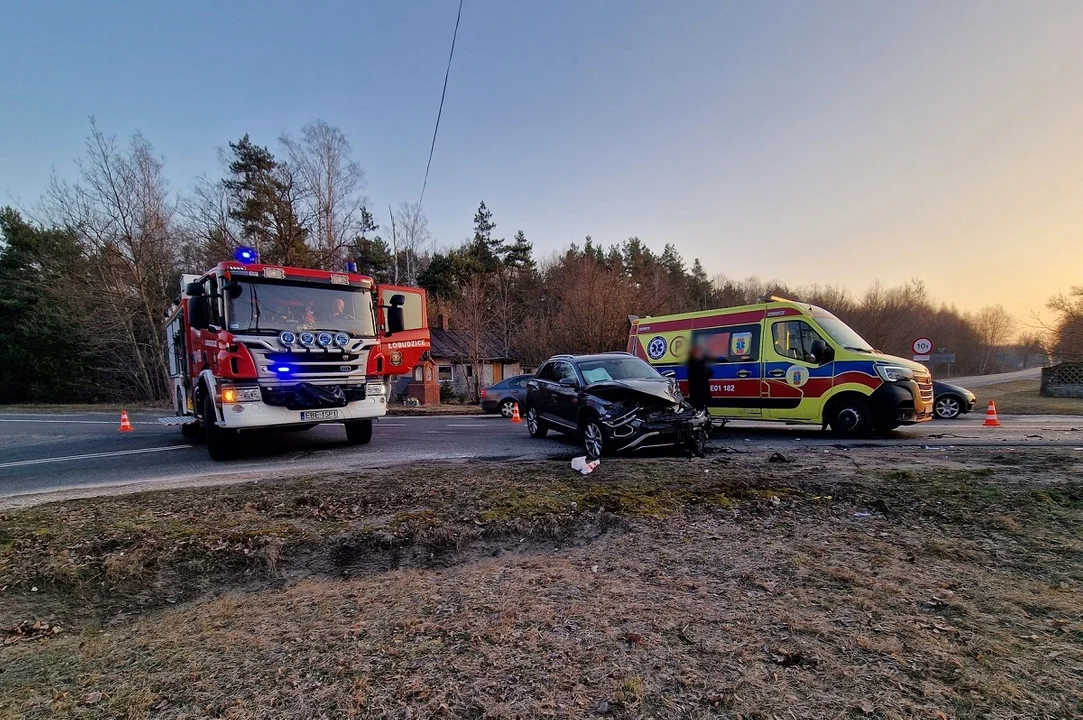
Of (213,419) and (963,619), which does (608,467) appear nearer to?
(963,619)

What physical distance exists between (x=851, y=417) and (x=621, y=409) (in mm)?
4932

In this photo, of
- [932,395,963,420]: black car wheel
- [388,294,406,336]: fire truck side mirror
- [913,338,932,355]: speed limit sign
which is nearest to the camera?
[388,294,406,336]: fire truck side mirror

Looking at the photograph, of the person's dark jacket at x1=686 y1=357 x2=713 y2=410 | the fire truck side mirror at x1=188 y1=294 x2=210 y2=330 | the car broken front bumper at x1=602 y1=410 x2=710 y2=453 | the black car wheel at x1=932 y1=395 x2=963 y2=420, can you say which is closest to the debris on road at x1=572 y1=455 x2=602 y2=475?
the car broken front bumper at x1=602 y1=410 x2=710 y2=453

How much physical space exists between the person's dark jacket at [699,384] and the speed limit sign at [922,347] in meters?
13.4

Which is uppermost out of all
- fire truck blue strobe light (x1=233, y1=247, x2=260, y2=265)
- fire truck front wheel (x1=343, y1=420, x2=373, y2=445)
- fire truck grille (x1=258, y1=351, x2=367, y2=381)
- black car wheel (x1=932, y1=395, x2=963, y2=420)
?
fire truck blue strobe light (x1=233, y1=247, x2=260, y2=265)

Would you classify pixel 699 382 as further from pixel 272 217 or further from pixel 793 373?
pixel 272 217

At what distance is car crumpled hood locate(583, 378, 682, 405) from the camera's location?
7812 millimetres

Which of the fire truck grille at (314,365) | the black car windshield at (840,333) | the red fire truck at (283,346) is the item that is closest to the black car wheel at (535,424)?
the red fire truck at (283,346)

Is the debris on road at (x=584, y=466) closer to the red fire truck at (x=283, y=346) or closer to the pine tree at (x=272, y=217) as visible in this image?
the red fire truck at (x=283, y=346)

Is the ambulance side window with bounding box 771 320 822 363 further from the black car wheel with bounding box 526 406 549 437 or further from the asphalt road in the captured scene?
the black car wheel with bounding box 526 406 549 437

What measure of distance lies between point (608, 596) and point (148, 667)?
2395 millimetres

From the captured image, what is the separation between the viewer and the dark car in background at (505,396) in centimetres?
1716

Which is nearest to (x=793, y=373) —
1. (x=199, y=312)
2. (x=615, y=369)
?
(x=615, y=369)

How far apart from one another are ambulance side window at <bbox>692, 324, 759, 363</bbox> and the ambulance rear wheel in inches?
70.6
